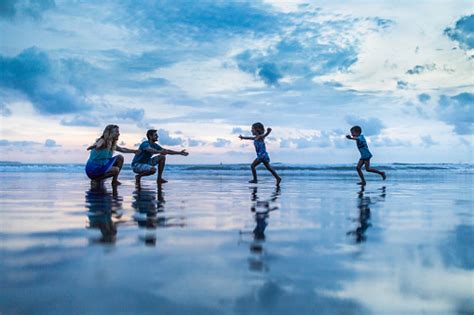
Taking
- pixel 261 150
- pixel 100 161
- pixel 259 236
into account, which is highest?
pixel 261 150

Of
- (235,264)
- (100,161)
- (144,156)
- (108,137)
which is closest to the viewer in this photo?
(235,264)

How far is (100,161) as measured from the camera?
443 inches

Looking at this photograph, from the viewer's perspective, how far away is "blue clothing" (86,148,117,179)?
441 inches

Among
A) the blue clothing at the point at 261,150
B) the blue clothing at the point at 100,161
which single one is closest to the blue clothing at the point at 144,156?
the blue clothing at the point at 100,161

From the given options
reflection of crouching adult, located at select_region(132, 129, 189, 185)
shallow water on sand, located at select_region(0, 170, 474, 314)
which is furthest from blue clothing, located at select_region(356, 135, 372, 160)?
shallow water on sand, located at select_region(0, 170, 474, 314)

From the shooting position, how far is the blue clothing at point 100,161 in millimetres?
11211

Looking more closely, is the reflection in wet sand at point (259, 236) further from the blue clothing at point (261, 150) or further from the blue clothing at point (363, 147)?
the blue clothing at point (363, 147)

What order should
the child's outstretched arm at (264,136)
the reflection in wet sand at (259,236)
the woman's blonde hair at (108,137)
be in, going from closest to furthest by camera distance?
1. the reflection in wet sand at (259,236)
2. the woman's blonde hair at (108,137)
3. the child's outstretched arm at (264,136)

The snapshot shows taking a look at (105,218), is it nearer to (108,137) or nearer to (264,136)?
(108,137)

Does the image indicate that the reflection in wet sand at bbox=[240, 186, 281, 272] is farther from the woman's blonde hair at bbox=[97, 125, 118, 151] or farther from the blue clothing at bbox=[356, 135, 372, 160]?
the blue clothing at bbox=[356, 135, 372, 160]

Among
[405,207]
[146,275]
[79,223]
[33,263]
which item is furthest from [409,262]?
[405,207]

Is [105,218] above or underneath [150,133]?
Answer: underneath

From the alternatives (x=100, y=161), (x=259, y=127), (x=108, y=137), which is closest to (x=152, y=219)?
(x=108, y=137)

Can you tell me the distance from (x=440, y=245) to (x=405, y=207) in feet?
11.2
